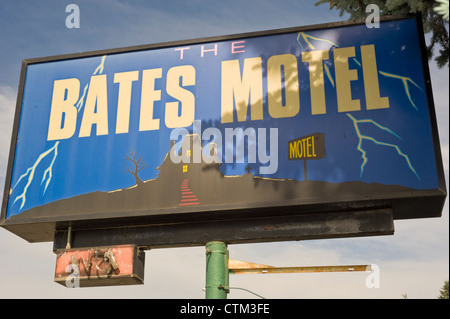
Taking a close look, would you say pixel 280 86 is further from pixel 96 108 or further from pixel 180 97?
pixel 96 108

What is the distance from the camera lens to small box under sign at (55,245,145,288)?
910 cm

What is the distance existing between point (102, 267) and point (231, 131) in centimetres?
301

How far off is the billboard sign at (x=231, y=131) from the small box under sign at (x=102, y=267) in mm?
559

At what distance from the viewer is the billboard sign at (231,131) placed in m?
8.88

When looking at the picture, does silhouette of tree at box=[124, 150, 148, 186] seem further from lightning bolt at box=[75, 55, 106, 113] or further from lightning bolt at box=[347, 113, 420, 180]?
lightning bolt at box=[347, 113, 420, 180]

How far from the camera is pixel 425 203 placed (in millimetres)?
8672

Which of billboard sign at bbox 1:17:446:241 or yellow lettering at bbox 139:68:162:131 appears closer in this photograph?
billboard sign at bbox 1:17:446:241

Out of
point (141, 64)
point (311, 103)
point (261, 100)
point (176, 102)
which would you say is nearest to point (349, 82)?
point (311, 103)

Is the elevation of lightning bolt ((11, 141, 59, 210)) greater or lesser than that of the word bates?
lesser

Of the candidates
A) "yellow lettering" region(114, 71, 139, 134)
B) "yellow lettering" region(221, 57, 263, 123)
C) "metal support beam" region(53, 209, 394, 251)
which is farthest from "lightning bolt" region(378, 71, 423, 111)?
"yellow lettering" region(114, 71, 139, 134)

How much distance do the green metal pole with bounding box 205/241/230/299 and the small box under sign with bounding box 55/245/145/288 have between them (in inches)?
44.4

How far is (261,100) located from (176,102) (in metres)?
1.50
